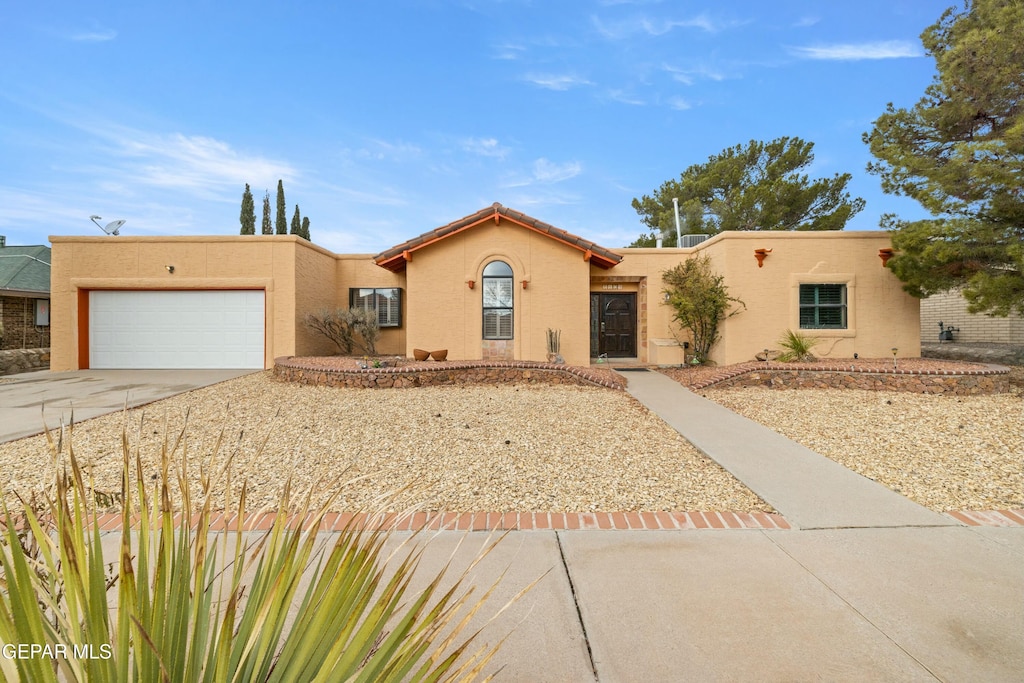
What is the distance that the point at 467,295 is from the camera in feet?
39.3

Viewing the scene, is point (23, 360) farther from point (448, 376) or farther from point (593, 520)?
point (593, 520)

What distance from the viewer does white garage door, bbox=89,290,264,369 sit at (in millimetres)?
13500

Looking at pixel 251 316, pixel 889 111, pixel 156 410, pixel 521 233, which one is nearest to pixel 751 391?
pixel 521 233

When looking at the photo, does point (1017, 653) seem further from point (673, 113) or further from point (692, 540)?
point (673, 113)

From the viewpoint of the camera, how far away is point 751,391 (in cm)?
958

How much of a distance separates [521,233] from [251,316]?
324 inches

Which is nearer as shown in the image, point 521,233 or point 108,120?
point 521,233

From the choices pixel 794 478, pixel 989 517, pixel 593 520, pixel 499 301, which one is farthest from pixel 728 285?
pixel 593 520

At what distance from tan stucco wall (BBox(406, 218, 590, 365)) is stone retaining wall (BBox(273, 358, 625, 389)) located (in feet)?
5.37

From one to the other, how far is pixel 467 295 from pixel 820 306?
9110 millimetres

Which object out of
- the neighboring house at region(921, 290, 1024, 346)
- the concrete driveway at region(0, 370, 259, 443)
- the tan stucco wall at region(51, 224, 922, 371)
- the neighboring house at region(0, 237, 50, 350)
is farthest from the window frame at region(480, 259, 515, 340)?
the neighboring house at region(921, 290, 1024, 346)

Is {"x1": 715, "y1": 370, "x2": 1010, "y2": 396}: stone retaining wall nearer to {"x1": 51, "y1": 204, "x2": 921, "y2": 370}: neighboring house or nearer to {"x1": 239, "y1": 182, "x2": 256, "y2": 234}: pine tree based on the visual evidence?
{"x1": 51, "y1": 204, "x2": 921, "y2": 370}: neighboring house

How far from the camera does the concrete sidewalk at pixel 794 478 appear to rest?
3.59 meters

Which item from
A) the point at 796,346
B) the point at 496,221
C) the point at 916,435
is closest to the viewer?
the point at 916,435
